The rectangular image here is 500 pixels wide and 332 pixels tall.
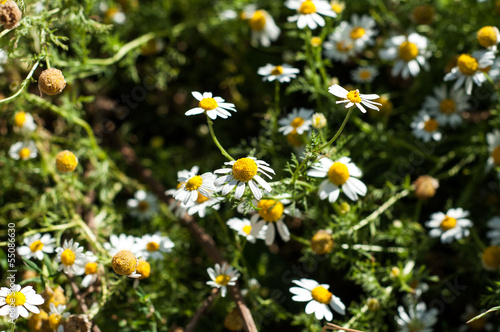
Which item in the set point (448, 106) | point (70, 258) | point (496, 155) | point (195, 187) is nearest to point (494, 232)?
point (496, 155)

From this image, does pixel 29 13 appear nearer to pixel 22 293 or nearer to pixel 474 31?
pixel 22 293

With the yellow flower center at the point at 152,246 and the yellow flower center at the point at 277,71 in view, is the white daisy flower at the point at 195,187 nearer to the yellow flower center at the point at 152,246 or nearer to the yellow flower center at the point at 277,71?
the yellow flower center at the point at 152,246

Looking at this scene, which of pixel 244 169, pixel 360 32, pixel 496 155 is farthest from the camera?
pixel 360 32

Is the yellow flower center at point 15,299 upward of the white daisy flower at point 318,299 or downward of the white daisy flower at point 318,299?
upward

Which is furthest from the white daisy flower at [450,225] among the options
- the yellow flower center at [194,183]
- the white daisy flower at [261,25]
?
the white daisy flower at [261,25]

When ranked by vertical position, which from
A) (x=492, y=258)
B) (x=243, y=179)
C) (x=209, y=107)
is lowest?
(x=492, y=258)

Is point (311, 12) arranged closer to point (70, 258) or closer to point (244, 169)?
point (244, 169)
